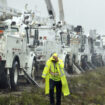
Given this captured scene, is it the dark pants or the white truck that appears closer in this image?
the dark pants

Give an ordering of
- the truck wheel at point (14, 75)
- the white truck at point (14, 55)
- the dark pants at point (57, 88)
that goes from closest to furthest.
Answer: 1. the dark pants at point (57, 88)
2. the white truck at point (14, 55)
3. the truck wheel at point (14, 75)

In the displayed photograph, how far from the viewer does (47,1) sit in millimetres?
24031

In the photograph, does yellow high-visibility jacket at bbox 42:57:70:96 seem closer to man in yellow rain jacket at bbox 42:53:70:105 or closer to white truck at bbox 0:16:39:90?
man in yellow rain jacket at bbox 42:53:70:105

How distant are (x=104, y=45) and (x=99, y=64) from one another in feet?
10.4

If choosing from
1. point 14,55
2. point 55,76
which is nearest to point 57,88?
point 55,76

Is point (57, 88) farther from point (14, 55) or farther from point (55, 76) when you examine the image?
point (14, 55)

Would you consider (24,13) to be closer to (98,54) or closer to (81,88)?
(81,88)

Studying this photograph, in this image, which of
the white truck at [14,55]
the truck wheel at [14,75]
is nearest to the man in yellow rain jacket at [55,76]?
the white truck at [14,55]

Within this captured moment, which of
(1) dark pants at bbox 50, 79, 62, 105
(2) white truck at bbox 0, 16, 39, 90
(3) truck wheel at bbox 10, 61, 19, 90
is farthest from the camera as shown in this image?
(3) truck wheel at bbox 10, 61, 19, 90

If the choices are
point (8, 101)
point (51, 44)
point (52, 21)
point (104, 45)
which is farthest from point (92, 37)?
point (8, 101)

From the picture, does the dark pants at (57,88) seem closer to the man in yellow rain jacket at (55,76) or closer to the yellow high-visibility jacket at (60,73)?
the man in yellow rain jacket at (55,76)

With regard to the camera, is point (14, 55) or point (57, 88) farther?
point (14, 55)

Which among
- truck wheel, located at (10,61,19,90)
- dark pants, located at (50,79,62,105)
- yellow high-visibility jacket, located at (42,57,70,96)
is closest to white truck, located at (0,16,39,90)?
truck wheel, located at (10,61,19,90)

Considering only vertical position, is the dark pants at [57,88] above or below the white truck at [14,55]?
below
